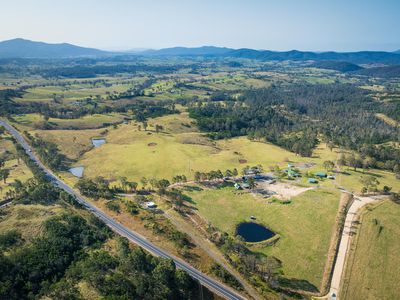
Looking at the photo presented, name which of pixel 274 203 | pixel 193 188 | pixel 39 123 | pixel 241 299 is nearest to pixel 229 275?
pixel 241 299

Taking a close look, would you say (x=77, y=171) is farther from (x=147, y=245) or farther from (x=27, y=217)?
(x=147, y=245)

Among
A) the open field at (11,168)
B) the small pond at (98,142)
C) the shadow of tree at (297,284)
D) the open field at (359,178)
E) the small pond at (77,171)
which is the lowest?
the shadow of tree at (297,284)

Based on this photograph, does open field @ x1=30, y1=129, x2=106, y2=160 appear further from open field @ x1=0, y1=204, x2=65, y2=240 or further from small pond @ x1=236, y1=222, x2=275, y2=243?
small pond @ x1=236, y1=222, x2=275, y2=243

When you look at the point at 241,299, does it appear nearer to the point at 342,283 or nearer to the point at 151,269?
the point at 151,269

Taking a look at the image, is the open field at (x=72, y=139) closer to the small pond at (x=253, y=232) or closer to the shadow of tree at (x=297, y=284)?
the small pond at (x=253, y=232)

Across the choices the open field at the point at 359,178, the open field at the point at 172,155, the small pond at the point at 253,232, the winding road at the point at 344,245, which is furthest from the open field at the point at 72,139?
the open field at the point at 359,178

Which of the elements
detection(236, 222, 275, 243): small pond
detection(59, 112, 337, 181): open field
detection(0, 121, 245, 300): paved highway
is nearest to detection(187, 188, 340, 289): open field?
detection(236, 222, 275, 243): small pond
